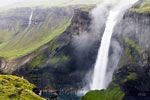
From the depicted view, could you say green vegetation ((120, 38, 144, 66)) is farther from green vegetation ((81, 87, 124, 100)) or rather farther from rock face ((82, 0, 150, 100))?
green vegetation ((81, 87, 124, 100))

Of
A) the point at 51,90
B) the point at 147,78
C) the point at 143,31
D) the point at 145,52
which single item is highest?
the point at 143,31

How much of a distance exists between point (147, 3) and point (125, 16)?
49.8ft

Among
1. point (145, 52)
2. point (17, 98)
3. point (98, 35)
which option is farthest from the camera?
point (98, 35)

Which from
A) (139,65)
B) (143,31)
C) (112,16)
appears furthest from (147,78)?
(112,16)

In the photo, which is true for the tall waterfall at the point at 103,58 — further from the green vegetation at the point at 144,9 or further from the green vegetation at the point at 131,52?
the green vegetation at the point at 144,9

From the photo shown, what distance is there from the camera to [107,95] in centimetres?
13688

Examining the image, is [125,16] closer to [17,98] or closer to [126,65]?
[126,65]

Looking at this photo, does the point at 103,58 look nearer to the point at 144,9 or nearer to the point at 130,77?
the point at 130,77

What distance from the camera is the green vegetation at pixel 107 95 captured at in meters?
133

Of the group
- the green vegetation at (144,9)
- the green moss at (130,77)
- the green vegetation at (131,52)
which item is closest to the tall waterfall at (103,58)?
the green vegetation at (131,52)

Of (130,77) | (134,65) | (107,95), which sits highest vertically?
(134,65)

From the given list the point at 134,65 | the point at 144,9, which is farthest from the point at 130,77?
the point at 144,9

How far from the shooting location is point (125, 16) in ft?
546

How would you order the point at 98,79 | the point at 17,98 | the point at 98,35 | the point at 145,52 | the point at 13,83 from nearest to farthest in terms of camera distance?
1. the point at 17,98
2. the point at 145,52
3. the point at 13,83
4. the point at 98,79
5. the point at 98,35
